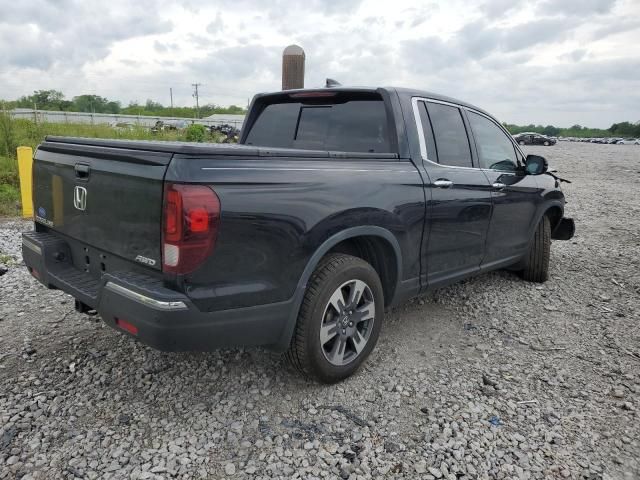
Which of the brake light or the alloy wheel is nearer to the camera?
the alloy wheel

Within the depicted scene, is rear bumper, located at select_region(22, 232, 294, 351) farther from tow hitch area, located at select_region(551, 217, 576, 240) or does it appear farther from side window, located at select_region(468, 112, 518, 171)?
tow hitch area, located at select_region(551, 217, 576, 240)

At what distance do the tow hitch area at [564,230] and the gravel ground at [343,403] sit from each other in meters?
1.41

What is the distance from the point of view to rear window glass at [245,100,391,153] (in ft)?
11.2

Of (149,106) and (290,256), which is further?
(149,106)

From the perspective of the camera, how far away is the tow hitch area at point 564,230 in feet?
18.0

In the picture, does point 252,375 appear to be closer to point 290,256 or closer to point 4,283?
point 290,256

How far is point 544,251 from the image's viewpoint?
5047 millimetres

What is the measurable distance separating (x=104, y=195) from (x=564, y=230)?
4962 millimetres

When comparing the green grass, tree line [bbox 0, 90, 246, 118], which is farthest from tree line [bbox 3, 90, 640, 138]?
the green grass

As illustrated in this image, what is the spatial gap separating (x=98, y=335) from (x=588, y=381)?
341 centimetres

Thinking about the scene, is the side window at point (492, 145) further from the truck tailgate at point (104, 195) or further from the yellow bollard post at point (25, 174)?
the yellow bollard post at point (25, 174)

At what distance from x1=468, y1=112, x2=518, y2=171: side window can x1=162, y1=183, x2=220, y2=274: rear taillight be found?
270cm

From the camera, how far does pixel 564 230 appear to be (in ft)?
18.2

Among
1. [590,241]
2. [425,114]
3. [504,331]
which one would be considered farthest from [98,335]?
[590,241]
